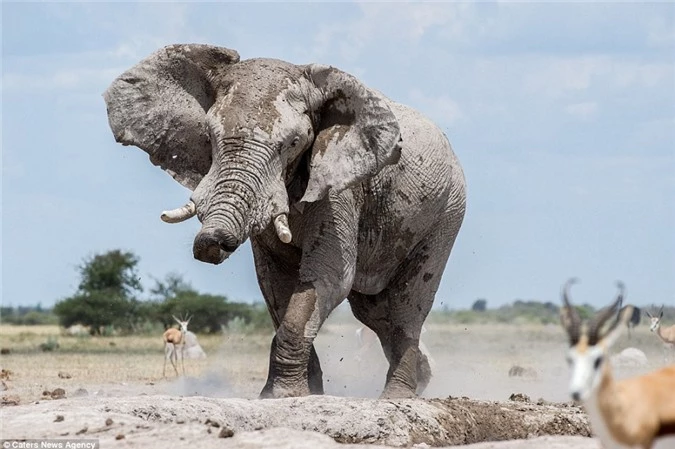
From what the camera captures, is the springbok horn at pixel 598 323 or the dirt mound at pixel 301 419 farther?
the dirt mound at pixel 301 419

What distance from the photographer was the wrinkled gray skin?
1254cm

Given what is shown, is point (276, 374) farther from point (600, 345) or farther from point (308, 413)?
point (600, 345)

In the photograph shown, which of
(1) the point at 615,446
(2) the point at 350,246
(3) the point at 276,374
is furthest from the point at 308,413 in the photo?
(1) the point at 615,446

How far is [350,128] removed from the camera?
1373cm

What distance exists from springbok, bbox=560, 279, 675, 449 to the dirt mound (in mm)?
2478

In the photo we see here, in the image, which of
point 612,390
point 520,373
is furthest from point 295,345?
point 520,373

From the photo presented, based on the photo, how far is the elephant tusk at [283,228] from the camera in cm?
1260

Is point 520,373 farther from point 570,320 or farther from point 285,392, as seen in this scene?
point 570,320

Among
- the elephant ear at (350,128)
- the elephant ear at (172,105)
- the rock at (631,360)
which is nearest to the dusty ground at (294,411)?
the elephant ear at (350,128)

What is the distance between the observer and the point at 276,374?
13242 mm

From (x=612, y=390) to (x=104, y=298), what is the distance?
44.3m

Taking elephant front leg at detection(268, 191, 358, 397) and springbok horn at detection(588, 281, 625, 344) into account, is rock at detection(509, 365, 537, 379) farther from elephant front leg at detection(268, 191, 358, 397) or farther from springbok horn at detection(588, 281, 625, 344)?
springbok horn at detection(588, 281, 625, 344)

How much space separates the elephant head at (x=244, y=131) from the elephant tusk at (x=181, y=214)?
0.01 metres

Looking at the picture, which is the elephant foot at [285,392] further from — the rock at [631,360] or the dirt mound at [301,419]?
the rock at [631,360]
